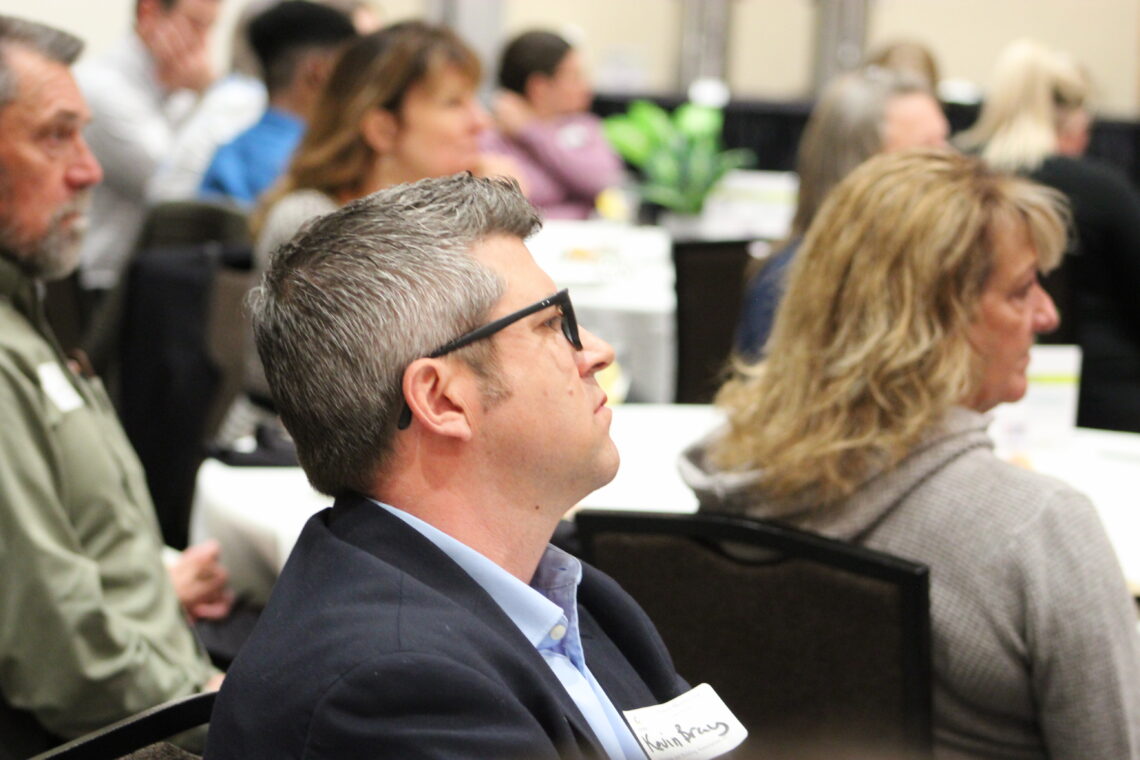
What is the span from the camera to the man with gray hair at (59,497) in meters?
1.72

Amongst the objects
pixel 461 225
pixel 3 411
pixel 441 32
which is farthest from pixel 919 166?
pixel 441 32

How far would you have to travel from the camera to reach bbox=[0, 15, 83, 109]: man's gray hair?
6.54 ft

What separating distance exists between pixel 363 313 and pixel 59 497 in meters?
0.92

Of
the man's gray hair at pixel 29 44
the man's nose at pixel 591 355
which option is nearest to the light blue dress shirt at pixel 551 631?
the man's nose at pixel 591 355

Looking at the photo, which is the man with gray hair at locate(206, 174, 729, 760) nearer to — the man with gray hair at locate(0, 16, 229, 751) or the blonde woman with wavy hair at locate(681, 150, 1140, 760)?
the blonde woman with wavy hair at locate(681, 150, 1140, 760)

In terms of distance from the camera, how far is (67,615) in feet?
5.67

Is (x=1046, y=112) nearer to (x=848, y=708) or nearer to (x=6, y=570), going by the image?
(x=848, y=708)

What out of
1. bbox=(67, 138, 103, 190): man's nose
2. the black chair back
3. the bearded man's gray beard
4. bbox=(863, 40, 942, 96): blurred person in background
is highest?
bbox=(863, 40, 942, 96): blurred person in background

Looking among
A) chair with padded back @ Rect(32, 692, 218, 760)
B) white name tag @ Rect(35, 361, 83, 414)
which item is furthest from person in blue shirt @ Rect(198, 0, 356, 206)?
chair with padded back @ Rect(32, 692, 218, 760)

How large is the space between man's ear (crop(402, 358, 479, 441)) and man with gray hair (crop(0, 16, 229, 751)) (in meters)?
0.84

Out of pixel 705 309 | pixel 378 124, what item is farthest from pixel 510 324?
pixel 705 309

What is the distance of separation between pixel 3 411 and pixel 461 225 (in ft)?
2.98

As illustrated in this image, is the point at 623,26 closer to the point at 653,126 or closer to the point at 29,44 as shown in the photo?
the point at 653,126

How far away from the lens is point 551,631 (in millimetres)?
1150
